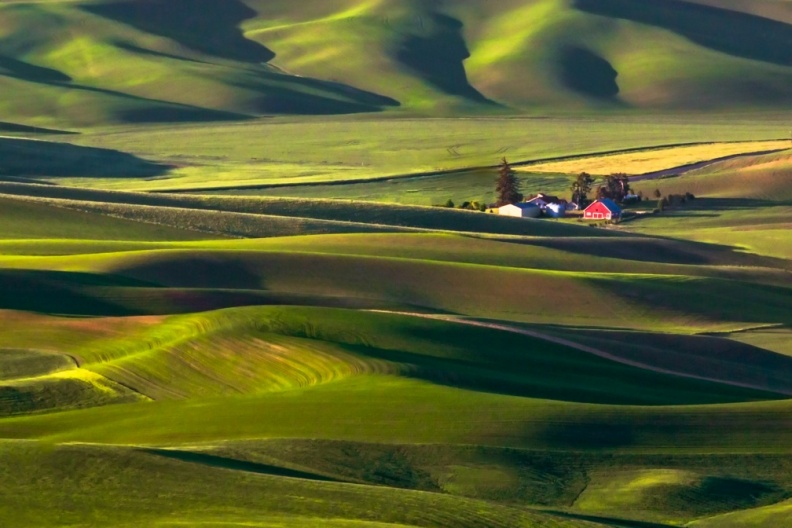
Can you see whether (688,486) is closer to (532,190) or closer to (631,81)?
(532,190)

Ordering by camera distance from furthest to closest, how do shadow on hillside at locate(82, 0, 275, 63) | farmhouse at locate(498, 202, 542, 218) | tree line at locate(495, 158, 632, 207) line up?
shadow on hillside at locate(82, 0, 275, 63), tree line at locate(495, 158, 632, 207), farmhouse at locate(498, 202, 542, 218)

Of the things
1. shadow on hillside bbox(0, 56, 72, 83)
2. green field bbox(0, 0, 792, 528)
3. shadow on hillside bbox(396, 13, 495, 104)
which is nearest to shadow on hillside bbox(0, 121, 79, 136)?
green field bbox(0, 0, 792, 528)

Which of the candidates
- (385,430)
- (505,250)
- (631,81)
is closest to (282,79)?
(631,81)

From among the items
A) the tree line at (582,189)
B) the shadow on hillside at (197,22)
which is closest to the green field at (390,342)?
the tree line at (582,189)


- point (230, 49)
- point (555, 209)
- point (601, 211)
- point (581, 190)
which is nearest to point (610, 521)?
point (601, 211)

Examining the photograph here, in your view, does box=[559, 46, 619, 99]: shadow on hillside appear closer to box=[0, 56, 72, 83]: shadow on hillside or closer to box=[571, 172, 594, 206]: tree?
box=[0, 56, 72, 83]: shadow on hillside
